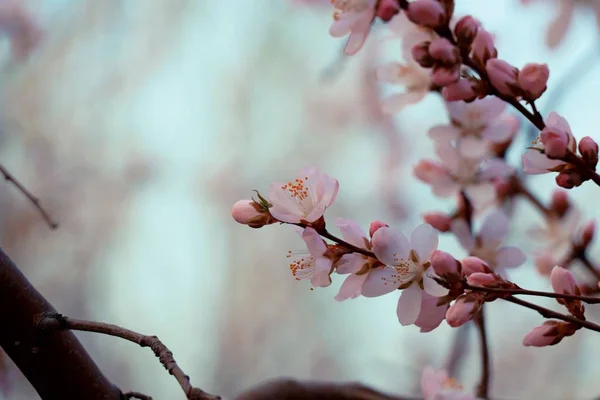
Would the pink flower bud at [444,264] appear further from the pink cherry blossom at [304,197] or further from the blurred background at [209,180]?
the blurred background at [209,180]

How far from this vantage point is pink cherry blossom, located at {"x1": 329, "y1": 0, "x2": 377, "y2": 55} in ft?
1.23

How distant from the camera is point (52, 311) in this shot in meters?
0.34

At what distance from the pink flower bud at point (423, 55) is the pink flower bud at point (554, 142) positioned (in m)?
0.08

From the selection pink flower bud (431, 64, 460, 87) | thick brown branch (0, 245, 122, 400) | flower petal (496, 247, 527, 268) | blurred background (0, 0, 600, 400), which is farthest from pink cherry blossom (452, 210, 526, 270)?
blurred background (0, 0, 600, 400)

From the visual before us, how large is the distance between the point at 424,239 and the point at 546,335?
0.09 meters

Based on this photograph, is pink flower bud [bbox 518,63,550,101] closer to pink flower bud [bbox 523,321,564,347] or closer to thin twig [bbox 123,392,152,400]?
pink flower bud [bbox 523,321,564,347]

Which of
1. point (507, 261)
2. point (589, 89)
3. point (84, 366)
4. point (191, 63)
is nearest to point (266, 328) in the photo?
point (191, 63)

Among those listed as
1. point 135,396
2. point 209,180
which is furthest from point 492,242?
point 209,180

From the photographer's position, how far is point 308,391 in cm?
49

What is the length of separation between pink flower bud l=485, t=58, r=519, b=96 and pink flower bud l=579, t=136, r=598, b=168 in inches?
1.9

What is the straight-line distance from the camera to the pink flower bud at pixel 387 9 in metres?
0.36

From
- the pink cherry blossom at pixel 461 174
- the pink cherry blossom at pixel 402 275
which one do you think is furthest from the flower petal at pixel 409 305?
the pink cherry blossom at pixel 461 174

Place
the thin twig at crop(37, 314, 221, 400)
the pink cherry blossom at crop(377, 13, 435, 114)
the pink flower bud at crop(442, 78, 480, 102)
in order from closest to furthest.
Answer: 1. the thin twig at crop(37, 314, 221, 400)
2. the pink flower bud at crop(442, 78, 480, 102)
3. the pink cherry blossom at crop(377, 13, 435, 114)

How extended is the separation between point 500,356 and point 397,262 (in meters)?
1.69
